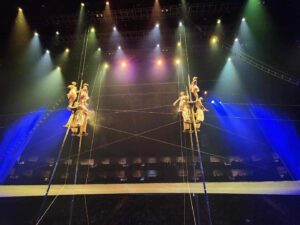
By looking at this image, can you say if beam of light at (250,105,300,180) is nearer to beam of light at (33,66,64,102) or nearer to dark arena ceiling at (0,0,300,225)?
dark arena ceiling at (0,0,300,225)

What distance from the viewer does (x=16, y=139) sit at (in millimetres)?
8281

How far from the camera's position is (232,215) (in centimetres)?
541

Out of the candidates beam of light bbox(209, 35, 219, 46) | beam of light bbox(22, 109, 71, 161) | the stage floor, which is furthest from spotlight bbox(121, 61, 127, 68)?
the stage floor

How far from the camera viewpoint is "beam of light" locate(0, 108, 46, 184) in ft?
25.5

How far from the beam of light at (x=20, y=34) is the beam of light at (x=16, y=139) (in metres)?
2.02

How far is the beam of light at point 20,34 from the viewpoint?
7862mm

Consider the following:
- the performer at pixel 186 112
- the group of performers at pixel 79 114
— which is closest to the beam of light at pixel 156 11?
the performer at pixel 186 112

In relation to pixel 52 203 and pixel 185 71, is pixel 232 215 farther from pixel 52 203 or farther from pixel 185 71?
pixel 185 71

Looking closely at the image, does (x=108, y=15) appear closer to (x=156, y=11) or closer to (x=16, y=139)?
(x=156, y=11)

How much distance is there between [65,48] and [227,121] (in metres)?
5.76

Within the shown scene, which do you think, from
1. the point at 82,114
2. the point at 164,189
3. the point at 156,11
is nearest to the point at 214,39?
the point at 156,11

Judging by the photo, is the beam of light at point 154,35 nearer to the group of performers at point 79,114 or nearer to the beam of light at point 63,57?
the beam of light at point 63,57

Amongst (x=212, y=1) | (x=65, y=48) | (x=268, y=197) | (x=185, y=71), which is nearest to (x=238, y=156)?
(x=268, y=197)

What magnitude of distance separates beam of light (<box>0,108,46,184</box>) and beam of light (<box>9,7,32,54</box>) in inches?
79.4
